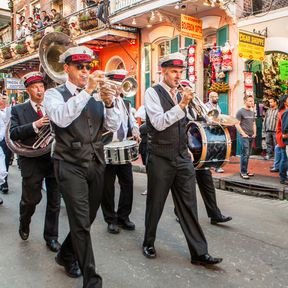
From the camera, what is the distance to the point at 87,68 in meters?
3.20

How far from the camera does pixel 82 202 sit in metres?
3.08

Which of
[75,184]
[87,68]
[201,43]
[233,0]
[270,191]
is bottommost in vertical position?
[270,191]

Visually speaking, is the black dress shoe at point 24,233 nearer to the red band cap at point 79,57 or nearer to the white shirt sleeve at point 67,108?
the white shirt sleeve at point 67,108

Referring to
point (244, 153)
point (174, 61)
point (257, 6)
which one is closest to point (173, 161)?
point (174, 61)

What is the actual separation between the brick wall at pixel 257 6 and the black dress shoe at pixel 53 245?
9.38 metres

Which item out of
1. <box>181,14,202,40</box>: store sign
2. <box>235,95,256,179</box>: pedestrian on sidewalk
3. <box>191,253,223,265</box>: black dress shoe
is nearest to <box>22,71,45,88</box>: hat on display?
<box>191,253,223,265</box>: black dress shoe

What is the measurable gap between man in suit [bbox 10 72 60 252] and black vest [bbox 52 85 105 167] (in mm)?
1161

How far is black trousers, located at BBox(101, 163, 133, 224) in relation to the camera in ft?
16.4

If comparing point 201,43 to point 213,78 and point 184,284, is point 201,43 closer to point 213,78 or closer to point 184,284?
point 213,78

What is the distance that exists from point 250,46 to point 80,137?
25.2ft

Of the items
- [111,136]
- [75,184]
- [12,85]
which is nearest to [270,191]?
[111,136]

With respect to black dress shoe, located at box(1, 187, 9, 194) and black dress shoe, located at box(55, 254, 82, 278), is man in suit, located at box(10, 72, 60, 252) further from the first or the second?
black dress shoe, located at box(1, 187, 9, 194)

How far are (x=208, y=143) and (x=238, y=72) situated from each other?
24.8 feet

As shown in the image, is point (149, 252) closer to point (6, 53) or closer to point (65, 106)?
point (65, 106)
